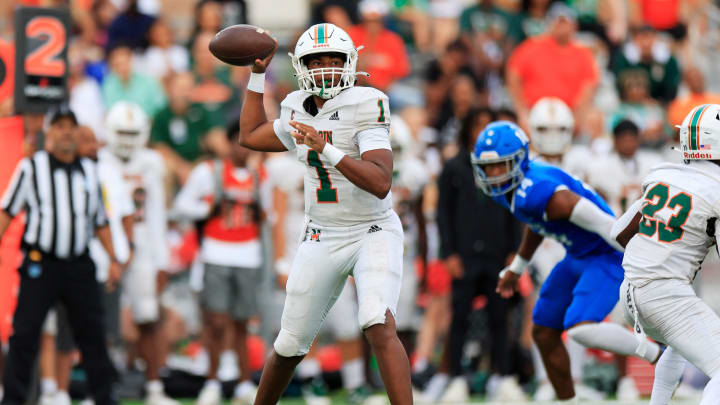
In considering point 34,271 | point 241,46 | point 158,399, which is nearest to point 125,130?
point 34,271

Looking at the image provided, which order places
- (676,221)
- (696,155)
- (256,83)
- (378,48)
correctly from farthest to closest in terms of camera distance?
(378,48)
(256,83)
(696,155)
(676,221)

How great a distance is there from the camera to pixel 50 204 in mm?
7863

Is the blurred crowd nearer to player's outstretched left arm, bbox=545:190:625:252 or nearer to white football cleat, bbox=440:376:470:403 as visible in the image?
white football cleat, bbox=440:376:470:403

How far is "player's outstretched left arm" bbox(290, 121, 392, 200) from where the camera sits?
5543 millimetres

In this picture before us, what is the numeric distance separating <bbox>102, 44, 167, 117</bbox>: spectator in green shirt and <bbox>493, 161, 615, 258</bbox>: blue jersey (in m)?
4.71

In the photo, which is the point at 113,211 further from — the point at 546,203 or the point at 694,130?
the point at 694,130

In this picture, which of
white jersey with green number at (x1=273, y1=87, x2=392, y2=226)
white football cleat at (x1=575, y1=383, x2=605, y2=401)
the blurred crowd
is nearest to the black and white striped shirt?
the blurred crowd

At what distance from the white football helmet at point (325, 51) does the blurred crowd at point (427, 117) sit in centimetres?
313

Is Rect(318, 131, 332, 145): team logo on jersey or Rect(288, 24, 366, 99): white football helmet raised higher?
Rect(288, 24, 366, 99): white football helmet

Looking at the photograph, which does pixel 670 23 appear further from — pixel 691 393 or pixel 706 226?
pixel 706 226

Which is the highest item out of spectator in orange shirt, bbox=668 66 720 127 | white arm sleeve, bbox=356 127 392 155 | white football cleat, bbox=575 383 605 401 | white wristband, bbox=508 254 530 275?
spectator in orange shirt, bbox=668 66 720 127

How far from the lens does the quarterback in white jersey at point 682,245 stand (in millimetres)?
5473

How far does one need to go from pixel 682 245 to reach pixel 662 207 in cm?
20

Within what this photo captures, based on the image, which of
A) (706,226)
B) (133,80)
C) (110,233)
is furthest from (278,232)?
(706,226)
